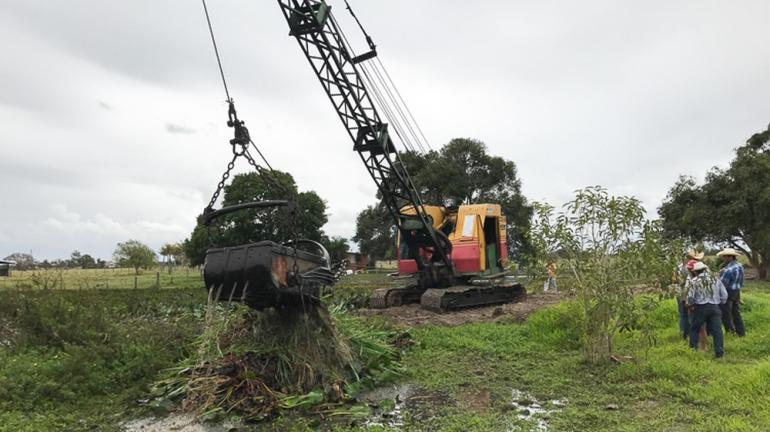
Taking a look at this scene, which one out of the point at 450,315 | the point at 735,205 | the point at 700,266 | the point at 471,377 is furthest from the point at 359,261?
the point at 471,377

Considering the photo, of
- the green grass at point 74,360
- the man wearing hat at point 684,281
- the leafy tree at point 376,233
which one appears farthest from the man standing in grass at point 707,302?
the leafy tree at point 376,233

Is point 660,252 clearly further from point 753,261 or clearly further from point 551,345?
point 753,261

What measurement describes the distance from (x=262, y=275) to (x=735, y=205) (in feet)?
85.9

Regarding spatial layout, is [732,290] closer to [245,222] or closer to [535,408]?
[535,408]

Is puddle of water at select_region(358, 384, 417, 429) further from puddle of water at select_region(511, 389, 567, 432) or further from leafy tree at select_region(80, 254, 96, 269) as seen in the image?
leafy tree at select_region(80, 254, 96, 269)

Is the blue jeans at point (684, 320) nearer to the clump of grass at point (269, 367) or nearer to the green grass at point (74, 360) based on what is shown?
the clump of grass at point (269, 367)

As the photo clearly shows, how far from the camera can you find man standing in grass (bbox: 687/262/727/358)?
709cm

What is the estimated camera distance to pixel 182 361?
6.74 m

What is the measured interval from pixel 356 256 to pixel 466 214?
40.5 metres

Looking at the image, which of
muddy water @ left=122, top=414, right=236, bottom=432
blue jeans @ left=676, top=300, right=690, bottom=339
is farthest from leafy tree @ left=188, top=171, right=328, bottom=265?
muddy water @ left=122, top=414, right=236, bottom=432

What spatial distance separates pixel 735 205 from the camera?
24.8 meters

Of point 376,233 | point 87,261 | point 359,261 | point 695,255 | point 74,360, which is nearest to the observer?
point 74,360

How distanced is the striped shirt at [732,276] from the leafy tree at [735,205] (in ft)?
61.8

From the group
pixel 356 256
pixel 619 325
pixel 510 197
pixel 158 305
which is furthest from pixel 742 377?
pixel 356 256
